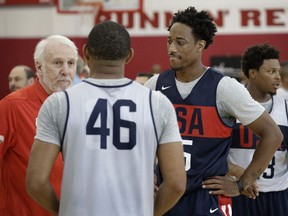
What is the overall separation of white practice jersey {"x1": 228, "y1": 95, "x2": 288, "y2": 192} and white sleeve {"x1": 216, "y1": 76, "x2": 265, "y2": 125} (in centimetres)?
143

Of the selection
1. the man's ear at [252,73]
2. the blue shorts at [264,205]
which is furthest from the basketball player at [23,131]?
the blue shorts at [264,205]

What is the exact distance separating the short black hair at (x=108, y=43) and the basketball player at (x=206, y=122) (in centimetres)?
112

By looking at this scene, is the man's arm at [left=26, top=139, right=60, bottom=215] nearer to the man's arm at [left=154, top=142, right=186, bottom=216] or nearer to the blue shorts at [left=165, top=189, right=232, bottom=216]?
the man's arm at [left=154, top=142, right=186, bottom=216]

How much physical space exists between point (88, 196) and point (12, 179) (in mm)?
1289

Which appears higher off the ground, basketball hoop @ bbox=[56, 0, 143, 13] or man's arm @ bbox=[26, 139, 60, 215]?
basketball hoop @ bbox=[56, 0, 143, 13]

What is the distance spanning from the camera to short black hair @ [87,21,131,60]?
2887 mm

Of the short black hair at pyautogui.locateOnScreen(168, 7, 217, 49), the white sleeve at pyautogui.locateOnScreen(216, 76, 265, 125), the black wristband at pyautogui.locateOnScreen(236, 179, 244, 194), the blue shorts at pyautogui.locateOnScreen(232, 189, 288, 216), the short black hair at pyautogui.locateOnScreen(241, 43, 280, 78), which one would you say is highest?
the short black hair at pyautogui.locateOnScreen(168, 7, 217, 49)

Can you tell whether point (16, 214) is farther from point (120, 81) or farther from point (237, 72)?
point (237, 72)

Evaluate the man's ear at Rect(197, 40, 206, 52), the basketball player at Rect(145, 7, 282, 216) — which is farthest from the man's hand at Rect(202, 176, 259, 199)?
the man's ear at Rect(197, 40, 206, 52)

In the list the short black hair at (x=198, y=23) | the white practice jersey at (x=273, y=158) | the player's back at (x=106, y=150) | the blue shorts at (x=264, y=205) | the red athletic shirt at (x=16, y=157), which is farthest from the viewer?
the blue shorts at (x=264, y=205)

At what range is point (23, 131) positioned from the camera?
395 centimetres

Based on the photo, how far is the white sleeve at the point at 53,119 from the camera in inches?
111

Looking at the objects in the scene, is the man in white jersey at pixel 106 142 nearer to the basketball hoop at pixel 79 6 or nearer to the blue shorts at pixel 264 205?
the blue shorts at pixel 264 205

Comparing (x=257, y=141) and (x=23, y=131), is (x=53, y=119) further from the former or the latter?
(x=257, y=141)
